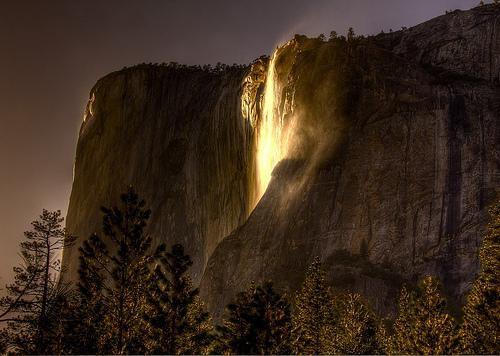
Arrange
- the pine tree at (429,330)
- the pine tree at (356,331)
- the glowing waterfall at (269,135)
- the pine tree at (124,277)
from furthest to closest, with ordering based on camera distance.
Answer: the glowing waterfall at (269,135) → the pine tree at (356,331) → the pine tree at (429,330) → the pine tree at (124,277)

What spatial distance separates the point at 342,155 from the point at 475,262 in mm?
13052

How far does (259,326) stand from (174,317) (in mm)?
5028

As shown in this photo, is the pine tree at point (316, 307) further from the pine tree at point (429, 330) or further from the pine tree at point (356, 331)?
the pine tree at point (429, 330)

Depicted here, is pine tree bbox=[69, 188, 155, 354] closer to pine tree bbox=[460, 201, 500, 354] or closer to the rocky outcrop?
the rocky outcrop

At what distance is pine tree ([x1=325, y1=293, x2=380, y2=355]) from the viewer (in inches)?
1361

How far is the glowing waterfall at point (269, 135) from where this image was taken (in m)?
54.5

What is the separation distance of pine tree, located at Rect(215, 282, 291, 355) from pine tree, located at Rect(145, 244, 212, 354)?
2649 mm

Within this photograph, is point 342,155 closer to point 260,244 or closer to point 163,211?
point 260,244

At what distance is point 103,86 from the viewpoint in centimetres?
9019

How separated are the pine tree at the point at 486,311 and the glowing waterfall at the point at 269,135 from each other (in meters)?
25.2

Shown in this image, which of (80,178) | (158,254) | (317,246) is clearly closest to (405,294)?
(317,246)

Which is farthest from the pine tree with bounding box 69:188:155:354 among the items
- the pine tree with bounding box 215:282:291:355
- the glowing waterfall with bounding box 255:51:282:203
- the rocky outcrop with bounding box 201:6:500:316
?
the glowing waterfall with bounding box 255:51:282:203

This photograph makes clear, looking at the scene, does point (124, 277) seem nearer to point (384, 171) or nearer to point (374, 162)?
point (384, 171)

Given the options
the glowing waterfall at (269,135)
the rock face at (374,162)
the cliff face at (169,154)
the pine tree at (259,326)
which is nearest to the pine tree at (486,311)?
the rock face at (374,162)
